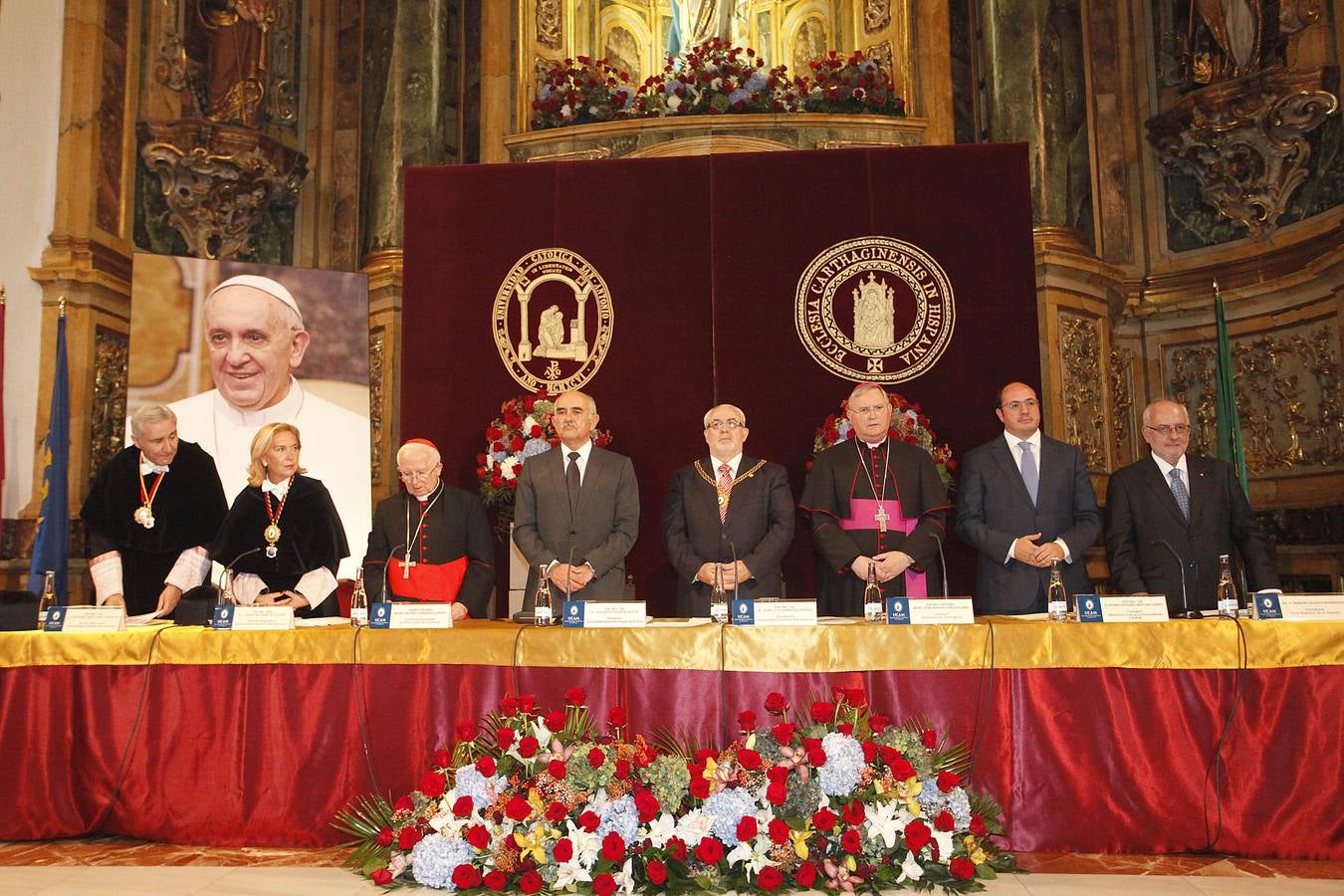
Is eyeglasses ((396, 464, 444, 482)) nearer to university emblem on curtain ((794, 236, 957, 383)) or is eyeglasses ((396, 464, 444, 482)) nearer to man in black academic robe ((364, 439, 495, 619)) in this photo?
man in black academic robe ((364, 439, 495, 619))

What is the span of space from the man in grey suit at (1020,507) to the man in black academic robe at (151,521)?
3.26 meters

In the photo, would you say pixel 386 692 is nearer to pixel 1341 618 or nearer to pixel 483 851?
pixel 483 851

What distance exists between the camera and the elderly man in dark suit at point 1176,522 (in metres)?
4.36

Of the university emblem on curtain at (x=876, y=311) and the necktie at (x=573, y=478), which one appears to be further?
the university emblem on curtain at (x=876, y=311)

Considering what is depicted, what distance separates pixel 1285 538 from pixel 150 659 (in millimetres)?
6201

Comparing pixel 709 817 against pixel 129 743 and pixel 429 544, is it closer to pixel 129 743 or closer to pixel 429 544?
pixel 429 544

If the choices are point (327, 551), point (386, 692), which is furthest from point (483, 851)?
point (327, 551)

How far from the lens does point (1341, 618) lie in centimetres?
347

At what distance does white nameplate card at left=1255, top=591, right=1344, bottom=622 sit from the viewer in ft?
11.5

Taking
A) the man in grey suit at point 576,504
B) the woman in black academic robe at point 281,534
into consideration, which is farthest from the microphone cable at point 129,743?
the man in grey suit at point 576,504

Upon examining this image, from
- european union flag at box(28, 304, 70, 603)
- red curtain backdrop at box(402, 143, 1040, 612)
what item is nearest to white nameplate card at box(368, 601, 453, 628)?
red curtain backdrop at box(402, 143, 1040, 612)

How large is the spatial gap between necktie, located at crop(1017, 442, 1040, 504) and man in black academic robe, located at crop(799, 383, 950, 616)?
333 mm

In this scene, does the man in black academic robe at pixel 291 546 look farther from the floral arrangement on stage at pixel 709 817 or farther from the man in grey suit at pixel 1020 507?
the man in grey suit at pixel 1020 507

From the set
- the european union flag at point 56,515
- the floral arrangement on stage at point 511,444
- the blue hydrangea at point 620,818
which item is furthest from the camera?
the european union flag at point 56,515
